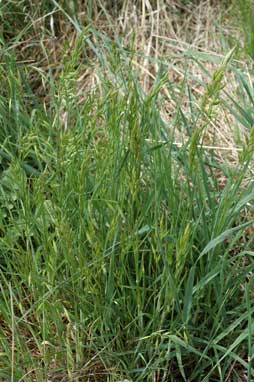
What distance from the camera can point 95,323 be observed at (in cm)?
176

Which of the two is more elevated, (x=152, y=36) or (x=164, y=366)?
(x=152, y=36)

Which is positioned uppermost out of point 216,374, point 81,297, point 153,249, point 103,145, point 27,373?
point 103,145

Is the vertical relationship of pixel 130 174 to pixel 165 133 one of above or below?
above

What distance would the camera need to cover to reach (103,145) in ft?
6.11

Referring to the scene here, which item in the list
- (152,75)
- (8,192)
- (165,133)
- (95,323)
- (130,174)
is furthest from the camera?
(152,75)

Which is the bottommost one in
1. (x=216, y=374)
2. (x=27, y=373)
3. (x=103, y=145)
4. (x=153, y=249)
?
(x=216, y=374)

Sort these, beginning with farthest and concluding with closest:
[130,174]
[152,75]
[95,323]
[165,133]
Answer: [152,75]
[165,133]
[95,323]
[130,174]

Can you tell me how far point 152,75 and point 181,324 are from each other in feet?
3.73

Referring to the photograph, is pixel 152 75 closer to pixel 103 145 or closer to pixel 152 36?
pixel 152 36

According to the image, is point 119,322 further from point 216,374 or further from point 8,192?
point 8,192

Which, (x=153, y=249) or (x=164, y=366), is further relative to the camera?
(x=164, y=366)

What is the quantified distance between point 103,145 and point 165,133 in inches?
18.5

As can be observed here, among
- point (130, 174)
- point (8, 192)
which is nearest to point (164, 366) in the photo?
point (130, 174)

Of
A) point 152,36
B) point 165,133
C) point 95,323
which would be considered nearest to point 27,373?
point 95,323
